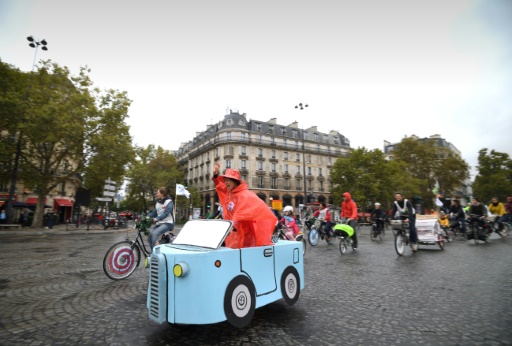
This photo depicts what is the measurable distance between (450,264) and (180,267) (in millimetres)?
7670

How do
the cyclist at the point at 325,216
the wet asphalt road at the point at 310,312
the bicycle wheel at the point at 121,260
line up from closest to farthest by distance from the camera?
the wet asphalt road at the point at 310,312, the bicycle wheel at the point at 121,260, the cyclist at the point at 325,216

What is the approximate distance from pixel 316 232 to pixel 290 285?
8.60 metres

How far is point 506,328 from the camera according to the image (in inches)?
124

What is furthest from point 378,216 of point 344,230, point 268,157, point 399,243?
point 268,157

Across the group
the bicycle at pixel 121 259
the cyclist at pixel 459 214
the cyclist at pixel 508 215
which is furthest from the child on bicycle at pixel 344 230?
the cyclist at pixel 508 215

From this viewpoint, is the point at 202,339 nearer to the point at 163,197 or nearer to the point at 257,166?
the point at 163,197

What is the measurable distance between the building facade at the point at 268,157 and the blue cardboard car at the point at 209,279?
4443 cm

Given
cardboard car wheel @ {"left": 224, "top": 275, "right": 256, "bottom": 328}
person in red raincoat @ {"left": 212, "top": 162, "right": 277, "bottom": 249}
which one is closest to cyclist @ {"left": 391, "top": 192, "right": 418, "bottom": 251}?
person in red raincoat @ {"left": 212, "top": 162, "right": 277, "bottom": 249}

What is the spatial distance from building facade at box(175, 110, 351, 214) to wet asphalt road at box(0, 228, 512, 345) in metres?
42.3

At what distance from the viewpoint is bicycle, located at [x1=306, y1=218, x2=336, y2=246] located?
12148 millimetres

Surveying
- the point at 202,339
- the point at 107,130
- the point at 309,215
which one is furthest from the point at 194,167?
the point at 202,339

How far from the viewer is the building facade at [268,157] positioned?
5112 cm

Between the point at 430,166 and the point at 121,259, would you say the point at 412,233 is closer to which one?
the point at 121,259

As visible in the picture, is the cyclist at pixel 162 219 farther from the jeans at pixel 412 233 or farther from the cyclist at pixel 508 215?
the cyclist at pixel 508 215
